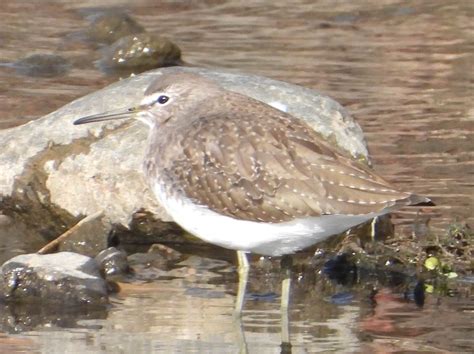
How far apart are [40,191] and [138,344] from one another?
8.17 ft

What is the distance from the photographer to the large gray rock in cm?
1003

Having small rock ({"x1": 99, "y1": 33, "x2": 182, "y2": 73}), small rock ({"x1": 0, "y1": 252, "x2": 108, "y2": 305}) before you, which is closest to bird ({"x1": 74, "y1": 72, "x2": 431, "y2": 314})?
small rock ({"x1": 0, "y1": 252, "x2": 108, "y2": 305})

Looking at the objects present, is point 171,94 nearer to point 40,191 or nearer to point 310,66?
point 40,191

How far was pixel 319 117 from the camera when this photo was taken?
10289 mm

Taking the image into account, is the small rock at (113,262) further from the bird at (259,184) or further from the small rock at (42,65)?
the small rock at (42,65)

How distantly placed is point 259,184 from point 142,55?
714 cm

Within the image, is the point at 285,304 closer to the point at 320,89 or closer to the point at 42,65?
the point at 320,89

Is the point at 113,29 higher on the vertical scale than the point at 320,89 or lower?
higher

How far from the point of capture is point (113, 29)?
634 inches

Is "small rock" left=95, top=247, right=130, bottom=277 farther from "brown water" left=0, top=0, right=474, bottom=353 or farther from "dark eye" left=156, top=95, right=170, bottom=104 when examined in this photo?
"dark eye" left=156, top=95, right=170, bottom=104

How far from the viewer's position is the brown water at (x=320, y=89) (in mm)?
8195

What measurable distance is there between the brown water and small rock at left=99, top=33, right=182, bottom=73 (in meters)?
0.24

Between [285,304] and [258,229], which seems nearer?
[258,229]

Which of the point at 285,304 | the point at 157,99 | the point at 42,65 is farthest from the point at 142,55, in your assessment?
the point at 285,304
